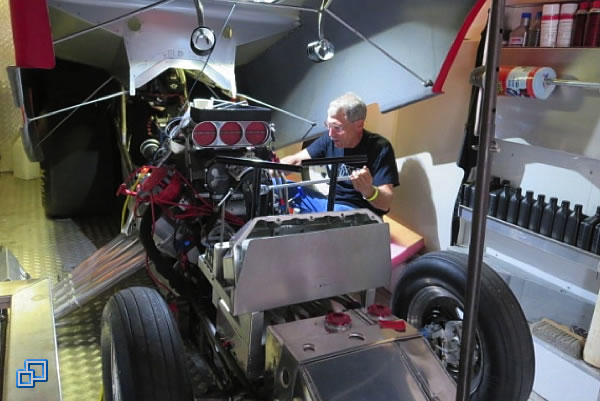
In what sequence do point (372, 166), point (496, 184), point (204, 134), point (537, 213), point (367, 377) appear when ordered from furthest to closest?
point (372, 166)
point (496, 184)
point (537, 213)
point (204, 134)
point (367, 377)

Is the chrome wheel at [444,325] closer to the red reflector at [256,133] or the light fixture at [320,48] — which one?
the red reflector at [256,133]

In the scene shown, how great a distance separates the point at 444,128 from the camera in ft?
9.76

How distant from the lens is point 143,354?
1.30 meters

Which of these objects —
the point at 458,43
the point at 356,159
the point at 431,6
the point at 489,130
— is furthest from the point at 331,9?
the point at 489,130

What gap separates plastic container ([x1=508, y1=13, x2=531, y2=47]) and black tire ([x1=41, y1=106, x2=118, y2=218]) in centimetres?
258

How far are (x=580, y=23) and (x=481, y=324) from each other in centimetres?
137

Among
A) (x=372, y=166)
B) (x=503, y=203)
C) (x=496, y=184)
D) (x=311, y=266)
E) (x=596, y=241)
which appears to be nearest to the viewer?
(x=311, y=266)

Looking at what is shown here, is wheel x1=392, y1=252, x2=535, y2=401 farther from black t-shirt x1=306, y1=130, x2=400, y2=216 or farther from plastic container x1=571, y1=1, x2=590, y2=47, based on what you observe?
plastic container x1=571, y1=1, x2=590, y2=47

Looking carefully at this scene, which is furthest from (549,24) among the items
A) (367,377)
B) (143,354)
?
(143,354)

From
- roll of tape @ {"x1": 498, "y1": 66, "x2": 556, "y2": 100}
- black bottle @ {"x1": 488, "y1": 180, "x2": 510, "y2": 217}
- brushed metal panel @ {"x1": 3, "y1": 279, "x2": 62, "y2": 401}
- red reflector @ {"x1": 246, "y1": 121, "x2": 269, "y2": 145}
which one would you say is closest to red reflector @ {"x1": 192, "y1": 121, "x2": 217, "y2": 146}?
red reflector @ {"x1": 246, "y1": 121, "x2": 269, "y2": 145}

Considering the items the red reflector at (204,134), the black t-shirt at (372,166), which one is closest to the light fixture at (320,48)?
the red reflector at (204,134)

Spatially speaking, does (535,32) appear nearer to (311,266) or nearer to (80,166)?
(311,266)

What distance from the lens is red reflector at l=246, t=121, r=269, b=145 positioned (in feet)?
6.55

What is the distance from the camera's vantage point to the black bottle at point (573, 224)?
2125mm
